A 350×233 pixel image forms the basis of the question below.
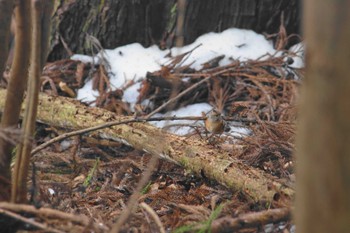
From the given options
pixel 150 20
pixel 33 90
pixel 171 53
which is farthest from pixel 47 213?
pixel 150 20

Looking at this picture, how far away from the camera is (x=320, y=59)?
104 centimetres

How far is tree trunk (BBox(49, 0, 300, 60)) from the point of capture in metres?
4.70

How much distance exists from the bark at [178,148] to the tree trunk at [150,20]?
1022mm

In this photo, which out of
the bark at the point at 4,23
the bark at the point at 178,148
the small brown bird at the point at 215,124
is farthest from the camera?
the small brown bird at the point at 215,124

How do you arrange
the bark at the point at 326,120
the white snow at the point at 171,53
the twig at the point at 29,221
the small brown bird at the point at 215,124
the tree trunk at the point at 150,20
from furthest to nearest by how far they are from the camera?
the tree trunk at the point at 150,20 < the white snow at the point at 171,53 < the small brown bird at the point at 215,124 < the twig at the point at 29,221 < the bark at the point at 326,120

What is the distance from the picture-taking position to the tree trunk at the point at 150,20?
4695mm

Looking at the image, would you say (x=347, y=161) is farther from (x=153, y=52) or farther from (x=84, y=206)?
(x=153, y=52)

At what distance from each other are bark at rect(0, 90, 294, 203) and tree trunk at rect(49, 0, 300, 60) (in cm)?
102

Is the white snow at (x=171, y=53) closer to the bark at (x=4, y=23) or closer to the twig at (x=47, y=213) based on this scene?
the bark at (x=4, y=23)

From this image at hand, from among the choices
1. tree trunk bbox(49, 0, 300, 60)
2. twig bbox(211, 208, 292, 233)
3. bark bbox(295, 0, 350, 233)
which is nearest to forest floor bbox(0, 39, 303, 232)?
twig bbox(211, 208, 292, 233)

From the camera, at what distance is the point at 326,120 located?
3.41ft

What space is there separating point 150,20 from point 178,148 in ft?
7.20

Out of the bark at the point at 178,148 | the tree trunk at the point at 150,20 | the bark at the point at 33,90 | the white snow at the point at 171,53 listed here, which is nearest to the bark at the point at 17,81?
the bark at the point at 33,90

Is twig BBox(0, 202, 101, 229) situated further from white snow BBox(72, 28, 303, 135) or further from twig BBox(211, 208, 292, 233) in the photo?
white snow BBox(72, 28, 303, 135)
